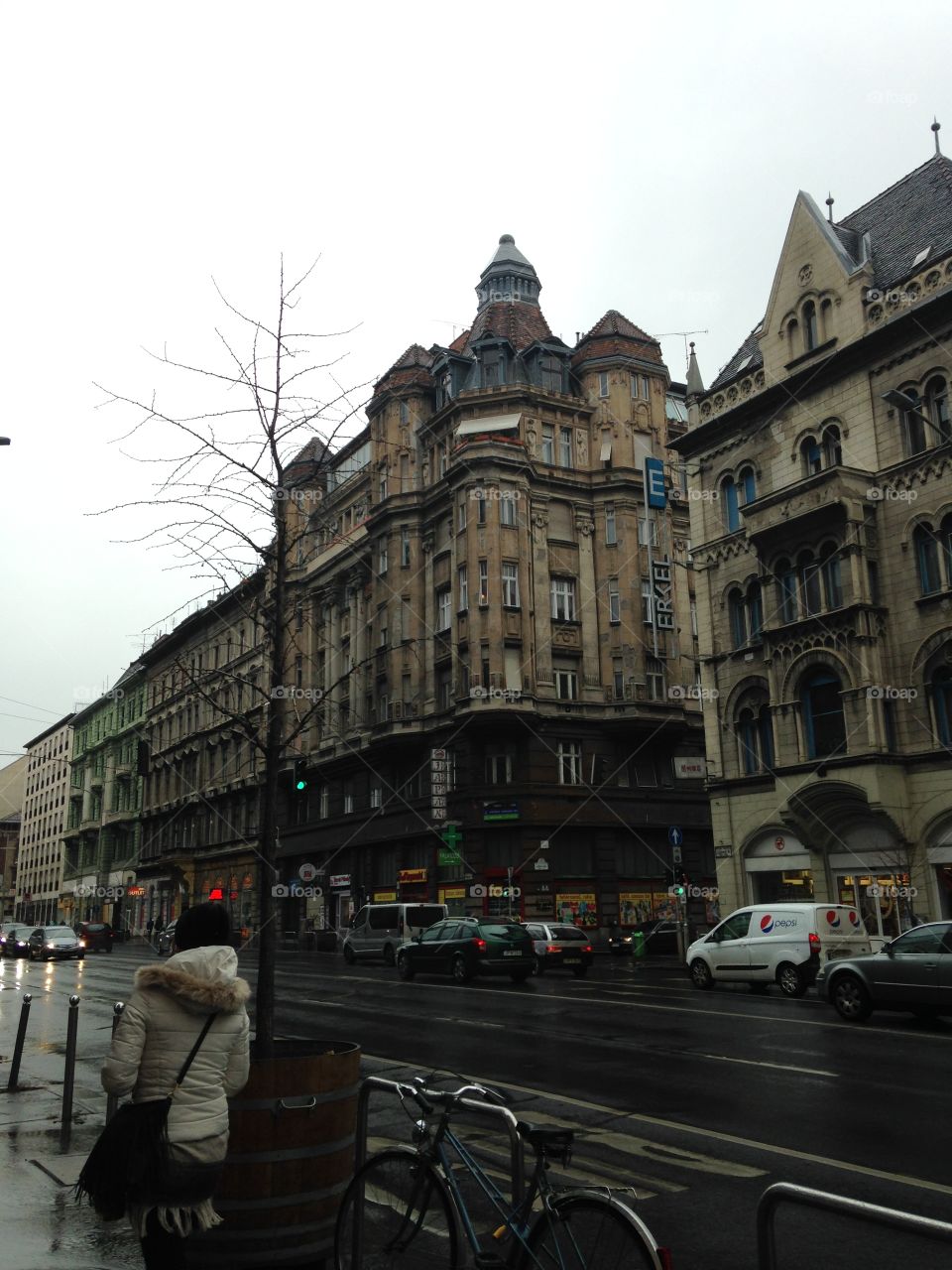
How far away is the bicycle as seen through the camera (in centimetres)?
386

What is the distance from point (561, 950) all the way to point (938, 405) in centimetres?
1750

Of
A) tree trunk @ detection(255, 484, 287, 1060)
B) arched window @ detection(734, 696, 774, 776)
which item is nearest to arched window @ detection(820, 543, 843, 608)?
arched window @ detection(734, 696, 774, 776)

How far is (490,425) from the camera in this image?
4569 centimetres

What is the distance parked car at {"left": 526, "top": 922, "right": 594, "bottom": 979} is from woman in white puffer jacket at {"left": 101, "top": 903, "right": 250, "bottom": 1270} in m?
Result: 26.2

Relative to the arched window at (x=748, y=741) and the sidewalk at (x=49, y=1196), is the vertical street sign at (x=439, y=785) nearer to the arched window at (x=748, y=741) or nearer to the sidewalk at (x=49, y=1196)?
the arched window at (x=748, y=741)

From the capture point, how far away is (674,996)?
21.5 m

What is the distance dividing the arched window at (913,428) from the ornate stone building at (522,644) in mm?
12645

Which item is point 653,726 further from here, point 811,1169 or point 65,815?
Answer: point 65,815

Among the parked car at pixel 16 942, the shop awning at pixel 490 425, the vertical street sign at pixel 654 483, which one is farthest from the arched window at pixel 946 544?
the parked car at pixel 16 942

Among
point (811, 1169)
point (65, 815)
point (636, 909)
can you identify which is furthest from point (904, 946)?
point (65, 815)

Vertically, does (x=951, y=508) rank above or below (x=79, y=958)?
above

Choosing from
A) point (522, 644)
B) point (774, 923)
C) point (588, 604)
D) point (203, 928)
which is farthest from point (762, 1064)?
point (588, 604)

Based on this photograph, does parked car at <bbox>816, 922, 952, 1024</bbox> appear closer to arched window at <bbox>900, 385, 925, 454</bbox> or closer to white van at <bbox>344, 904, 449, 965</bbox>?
arched window at <bbox>900, 385, 925, 454</bbox>

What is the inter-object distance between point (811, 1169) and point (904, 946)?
33.4 ft
